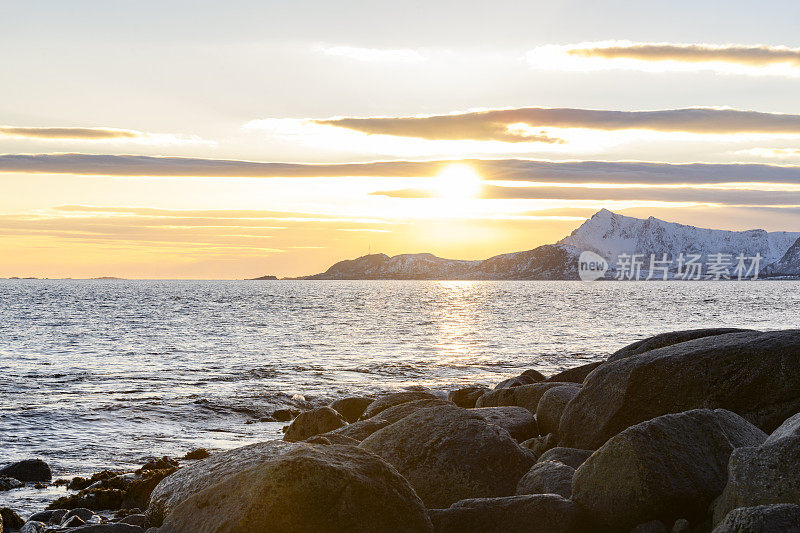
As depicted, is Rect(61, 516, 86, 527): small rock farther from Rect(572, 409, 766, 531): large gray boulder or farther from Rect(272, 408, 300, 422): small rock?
Rect(272, 408, 300, 422): small rock

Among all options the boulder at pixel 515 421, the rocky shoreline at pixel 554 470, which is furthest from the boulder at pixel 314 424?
the boulder at pixel 515 421

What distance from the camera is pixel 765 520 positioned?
6.67 meters

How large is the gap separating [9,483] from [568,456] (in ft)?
38.9

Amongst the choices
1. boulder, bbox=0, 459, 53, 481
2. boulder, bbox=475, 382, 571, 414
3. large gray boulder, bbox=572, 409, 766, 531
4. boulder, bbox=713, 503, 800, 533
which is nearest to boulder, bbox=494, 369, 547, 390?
boulder, bbox=475, 382, 571, 414

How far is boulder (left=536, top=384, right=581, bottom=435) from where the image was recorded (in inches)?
615

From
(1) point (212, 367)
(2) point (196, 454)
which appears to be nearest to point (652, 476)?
(2) point (196, 454)

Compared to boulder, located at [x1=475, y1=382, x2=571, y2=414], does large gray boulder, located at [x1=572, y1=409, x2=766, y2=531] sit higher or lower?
higher

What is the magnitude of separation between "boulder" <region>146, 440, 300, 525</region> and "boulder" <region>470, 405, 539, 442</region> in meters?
6.86

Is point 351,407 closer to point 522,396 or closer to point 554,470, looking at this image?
point 522,396

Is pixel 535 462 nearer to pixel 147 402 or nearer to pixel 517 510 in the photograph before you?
pixel 517 510

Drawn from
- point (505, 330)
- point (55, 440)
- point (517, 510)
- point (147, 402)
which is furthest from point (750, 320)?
point (517, 510)

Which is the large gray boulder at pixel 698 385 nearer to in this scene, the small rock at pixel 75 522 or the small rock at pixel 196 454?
the small rock at pixel 75 522

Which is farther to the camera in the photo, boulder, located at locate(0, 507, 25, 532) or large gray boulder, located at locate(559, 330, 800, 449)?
boulder, located at locate(0, 507, 25, 532)

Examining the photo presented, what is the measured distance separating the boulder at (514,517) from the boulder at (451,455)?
171cm
